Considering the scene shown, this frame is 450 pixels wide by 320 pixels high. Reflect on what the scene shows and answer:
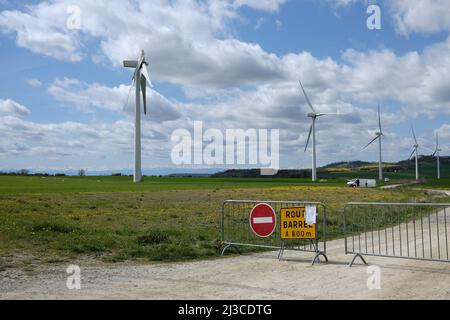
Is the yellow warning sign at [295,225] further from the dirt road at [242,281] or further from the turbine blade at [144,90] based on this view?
the turbine blade at [144,90]

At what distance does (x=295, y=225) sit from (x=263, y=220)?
98 centimetres

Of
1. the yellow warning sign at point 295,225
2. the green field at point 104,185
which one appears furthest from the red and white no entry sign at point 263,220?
the green field at point 104,185

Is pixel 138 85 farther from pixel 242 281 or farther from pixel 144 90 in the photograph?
pixel 242 281

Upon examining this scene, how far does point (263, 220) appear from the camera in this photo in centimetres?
1230

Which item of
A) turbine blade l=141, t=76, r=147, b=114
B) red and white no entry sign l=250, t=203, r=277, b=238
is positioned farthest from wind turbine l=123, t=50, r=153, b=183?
red and white no entry sign l=250, t=203, r=277, b=238

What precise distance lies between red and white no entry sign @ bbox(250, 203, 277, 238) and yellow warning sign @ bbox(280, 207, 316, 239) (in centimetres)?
37

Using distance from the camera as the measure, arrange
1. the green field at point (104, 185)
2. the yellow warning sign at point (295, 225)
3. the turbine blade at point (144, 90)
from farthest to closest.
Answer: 1. the turbine blade at point (144, 90)
2. the green field at point (104, 185)
3. the yellow warning sign at point (295, 225)

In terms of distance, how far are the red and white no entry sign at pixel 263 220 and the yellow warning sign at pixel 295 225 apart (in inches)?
14.8

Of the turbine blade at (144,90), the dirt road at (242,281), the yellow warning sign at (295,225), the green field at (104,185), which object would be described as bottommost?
the dirt road at (242,281)

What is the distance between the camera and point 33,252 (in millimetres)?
12180

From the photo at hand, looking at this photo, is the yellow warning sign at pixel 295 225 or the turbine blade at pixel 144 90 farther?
the turbine blade at pixel 144 90

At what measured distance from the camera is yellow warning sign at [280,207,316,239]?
11383 millimetres

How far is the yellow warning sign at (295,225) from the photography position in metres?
11.4
